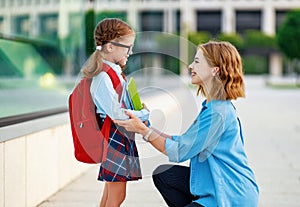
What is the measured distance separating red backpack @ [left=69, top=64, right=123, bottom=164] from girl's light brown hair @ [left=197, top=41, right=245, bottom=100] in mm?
575

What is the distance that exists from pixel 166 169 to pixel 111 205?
0.42 meters

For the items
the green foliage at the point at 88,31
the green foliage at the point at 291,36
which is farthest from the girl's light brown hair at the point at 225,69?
the green foliage at the point at 291,36

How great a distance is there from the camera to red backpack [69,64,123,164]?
365cm

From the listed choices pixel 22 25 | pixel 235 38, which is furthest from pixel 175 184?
pixel 235 38

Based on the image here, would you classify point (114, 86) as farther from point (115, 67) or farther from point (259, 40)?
point (259, 40)

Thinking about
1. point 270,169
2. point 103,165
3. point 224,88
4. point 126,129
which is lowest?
point 270,169

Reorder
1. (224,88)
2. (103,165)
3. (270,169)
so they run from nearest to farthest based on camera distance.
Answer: (224,88), (103,165), (270,169)

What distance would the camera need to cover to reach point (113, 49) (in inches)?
146

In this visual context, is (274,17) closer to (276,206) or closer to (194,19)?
(194,19)

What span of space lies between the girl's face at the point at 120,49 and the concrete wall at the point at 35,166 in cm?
115

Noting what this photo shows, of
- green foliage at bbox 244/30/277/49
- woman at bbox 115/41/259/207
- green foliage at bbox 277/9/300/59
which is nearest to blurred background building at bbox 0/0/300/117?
woman at bbox 115/41/259/207

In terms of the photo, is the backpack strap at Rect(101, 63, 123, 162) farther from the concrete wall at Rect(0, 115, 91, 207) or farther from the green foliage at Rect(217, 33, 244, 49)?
the green foliage at Rect(217, 33, 244, 49)

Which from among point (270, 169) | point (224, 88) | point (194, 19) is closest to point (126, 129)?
point (224, 88)

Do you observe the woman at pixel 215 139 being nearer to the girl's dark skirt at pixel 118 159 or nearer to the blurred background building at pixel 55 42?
the girl's dark skirt at pixel 118 159
